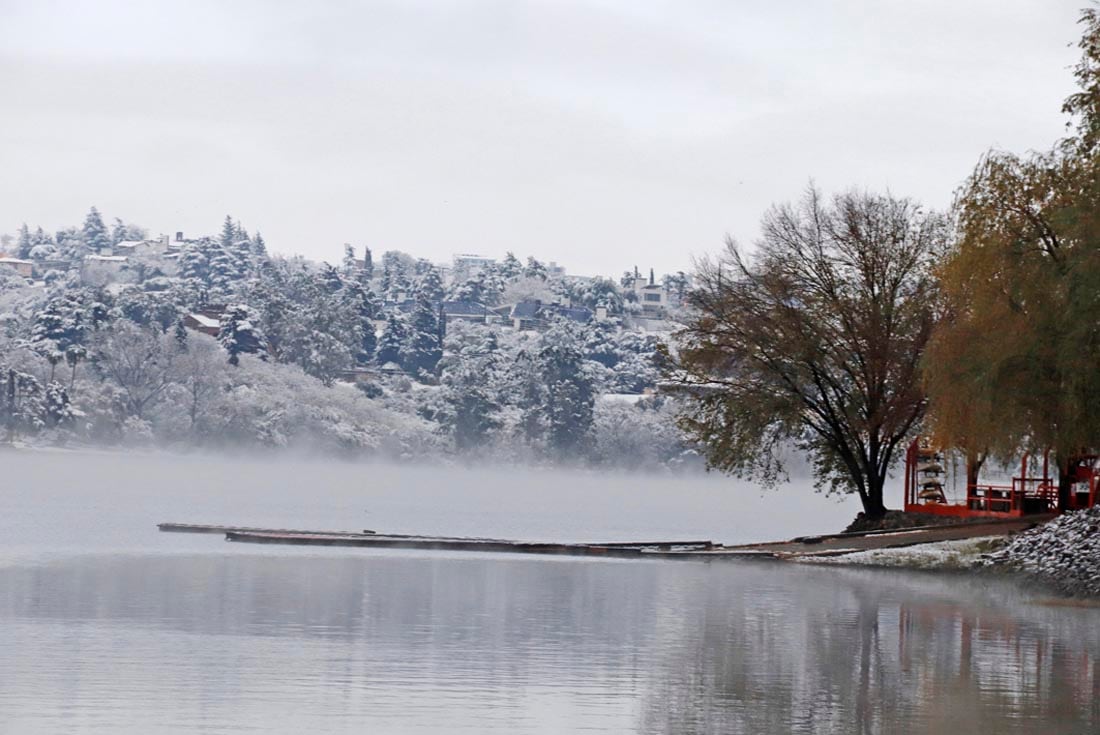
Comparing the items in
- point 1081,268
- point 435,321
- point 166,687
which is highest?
point 435,321

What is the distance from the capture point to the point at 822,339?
48.6 m

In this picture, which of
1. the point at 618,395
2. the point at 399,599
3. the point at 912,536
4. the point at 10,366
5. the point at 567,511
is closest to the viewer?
the point at 399,599

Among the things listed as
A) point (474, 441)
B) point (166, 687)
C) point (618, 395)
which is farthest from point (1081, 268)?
point (618, 395)

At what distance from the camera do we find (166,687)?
18.6 metres

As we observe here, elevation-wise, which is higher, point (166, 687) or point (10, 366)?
point (10, 366)

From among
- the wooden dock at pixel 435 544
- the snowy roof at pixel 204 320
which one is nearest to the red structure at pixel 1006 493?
the wooden dock at pixel 435 544

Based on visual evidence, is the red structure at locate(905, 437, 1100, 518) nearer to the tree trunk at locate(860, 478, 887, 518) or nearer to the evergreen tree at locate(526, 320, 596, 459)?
the tree trunk at locate(860, 478, 887, 518)

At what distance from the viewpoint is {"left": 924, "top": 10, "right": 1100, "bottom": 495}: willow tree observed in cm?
3506

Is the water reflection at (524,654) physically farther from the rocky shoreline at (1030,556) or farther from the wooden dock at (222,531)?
the wooden dock at (222,531)

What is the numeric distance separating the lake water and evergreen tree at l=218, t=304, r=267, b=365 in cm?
9522

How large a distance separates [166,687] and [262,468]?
11477 centimetres

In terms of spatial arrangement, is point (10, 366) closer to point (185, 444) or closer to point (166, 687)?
point (185, 444)

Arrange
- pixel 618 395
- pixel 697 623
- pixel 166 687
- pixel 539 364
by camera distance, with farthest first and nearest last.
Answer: pixel 618 395
pixel 539 364
pixel 697 623
pixel 166 687

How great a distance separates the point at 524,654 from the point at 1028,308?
18841 millimetres
